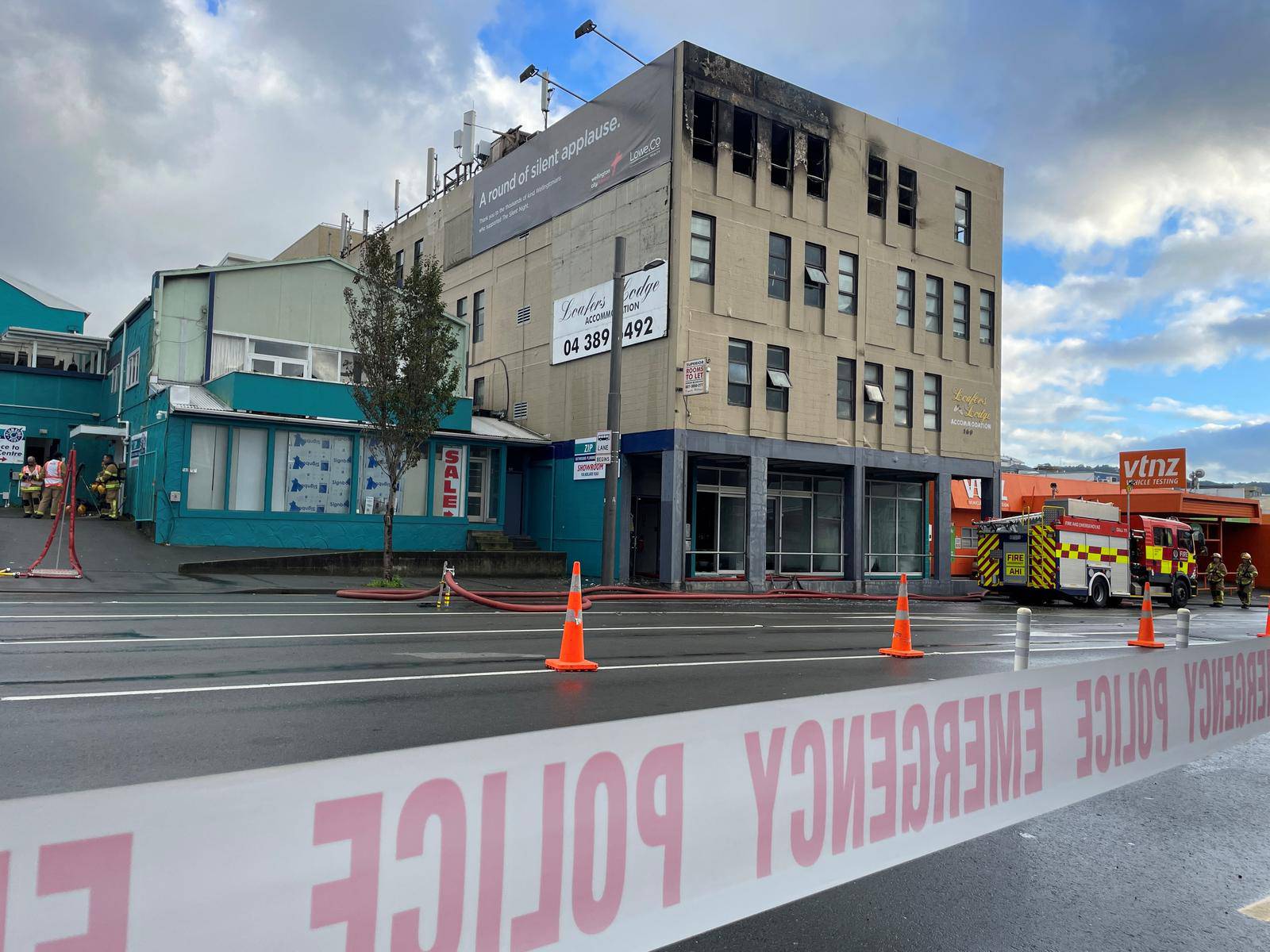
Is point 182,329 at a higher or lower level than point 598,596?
higher

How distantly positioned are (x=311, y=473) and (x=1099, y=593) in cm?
2233

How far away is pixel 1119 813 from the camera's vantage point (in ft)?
18.4

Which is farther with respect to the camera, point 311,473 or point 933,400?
point 933,400

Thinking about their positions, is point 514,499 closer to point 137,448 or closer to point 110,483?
point 137,448

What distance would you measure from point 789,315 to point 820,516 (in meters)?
6.60

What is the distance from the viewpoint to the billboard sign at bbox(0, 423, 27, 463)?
28.4 meters

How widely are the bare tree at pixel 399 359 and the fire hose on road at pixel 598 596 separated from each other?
2252 mm

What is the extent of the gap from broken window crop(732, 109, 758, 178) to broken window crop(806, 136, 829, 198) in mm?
2221

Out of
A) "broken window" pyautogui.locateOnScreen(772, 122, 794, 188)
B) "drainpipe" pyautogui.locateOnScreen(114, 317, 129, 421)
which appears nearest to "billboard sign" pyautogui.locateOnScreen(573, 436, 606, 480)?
"broken window" pyautogui.locateOnScreen(772, 122, 794, 188)

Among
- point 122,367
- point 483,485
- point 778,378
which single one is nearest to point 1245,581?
point 778,378

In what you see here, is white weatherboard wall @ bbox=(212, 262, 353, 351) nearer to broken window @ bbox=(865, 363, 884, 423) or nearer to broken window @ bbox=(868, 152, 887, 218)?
broken window @ bbox=(865, 363, 884, 423)

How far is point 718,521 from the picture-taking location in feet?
87.9

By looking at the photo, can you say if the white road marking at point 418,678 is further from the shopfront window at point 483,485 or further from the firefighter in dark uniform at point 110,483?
the firefighter in dark uniform at point 110,483

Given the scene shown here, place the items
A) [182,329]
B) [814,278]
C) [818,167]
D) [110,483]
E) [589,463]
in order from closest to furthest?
[589,463]
[182,329]
[110,483]
[814,278]
[818,167]
